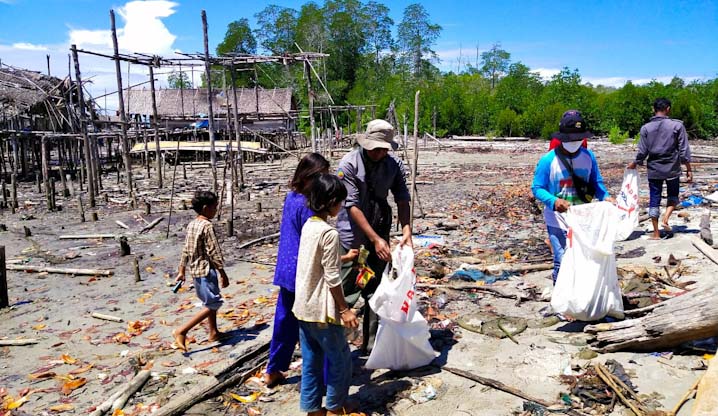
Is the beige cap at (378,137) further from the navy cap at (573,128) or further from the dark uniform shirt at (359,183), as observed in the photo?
the navy cap at (573,128)

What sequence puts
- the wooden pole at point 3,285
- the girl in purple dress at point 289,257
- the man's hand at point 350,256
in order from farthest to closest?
the wooden pole at point 3,285
the man's hand at point 350,256
the girl in purple dress at point 289,257

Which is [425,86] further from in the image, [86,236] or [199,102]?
[86,236]

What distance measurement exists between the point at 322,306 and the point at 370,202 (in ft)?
3.88

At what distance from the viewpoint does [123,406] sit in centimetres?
380

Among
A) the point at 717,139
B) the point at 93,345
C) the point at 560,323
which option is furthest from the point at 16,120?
the point at 717,139

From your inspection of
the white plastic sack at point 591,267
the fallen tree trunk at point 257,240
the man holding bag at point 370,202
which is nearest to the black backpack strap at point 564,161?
the white plastic sack at point 591,267

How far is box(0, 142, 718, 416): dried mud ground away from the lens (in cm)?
363

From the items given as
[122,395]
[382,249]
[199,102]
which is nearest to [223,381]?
[122,395]

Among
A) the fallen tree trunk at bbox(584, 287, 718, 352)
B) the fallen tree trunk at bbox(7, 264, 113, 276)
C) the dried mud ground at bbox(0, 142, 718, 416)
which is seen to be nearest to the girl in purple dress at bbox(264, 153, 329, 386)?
the dried mud ground at bbox(0, 142, 718, 416)

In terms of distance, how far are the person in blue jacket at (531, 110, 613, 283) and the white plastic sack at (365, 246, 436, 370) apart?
151 centimetres

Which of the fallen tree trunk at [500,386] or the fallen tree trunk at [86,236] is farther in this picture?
the fallen tree trunk at [86,236]

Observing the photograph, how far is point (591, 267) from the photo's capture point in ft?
13.3

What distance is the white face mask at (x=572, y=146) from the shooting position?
4332 mm

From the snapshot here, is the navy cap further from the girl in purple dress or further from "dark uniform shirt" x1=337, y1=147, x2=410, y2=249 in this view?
the girl in purple dress
